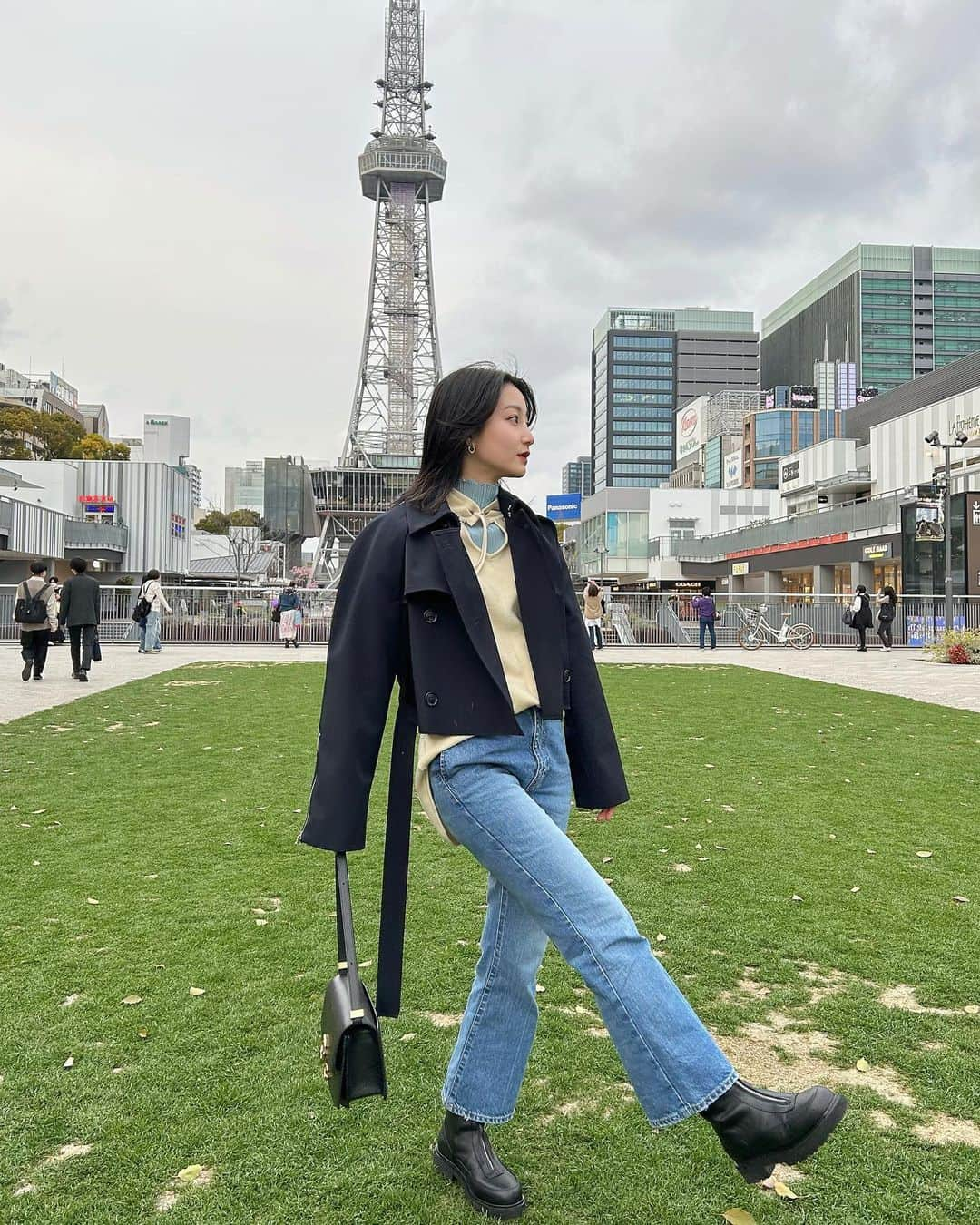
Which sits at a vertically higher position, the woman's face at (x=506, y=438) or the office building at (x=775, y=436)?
the office building at (x=775, y=436)

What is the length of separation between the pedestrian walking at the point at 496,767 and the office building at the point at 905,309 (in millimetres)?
163077

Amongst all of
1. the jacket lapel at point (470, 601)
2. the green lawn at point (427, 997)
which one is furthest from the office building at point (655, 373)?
the jacket lapel at point (470, 601)

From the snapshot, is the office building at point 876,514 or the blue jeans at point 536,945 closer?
the blue jeans at point 536,945

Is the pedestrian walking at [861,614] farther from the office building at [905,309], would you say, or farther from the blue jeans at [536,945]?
the office building at [905,309]

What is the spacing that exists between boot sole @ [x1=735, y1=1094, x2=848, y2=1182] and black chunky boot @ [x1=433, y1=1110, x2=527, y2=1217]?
1.85 feet

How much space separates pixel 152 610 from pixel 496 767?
75.7 ft

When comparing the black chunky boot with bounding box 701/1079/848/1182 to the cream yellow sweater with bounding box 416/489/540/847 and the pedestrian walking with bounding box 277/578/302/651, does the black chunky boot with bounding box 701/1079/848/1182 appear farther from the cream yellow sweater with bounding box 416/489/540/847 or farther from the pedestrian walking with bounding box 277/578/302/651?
the pedestrian walking with bounding box 277/578/302/651

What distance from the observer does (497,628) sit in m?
2.19

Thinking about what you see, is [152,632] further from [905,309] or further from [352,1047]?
[905,309]

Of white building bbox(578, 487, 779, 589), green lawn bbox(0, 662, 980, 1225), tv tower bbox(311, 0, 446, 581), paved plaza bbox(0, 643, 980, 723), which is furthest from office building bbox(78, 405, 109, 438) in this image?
green lawn bbox(0, 662, 980, 1225)

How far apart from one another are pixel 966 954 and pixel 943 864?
4.51 ft

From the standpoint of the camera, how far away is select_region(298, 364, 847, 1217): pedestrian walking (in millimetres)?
1910

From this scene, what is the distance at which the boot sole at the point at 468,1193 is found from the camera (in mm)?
2141

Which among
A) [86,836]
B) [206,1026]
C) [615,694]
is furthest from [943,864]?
[615,694]
